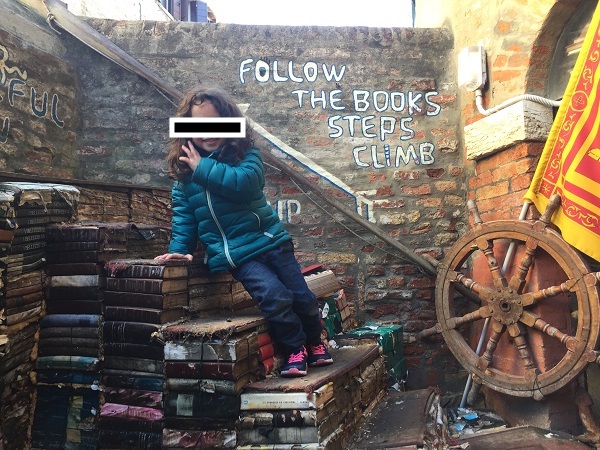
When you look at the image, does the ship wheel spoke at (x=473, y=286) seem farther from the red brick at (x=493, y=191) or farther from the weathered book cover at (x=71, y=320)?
the weathered book cover at (x=71, y=320)

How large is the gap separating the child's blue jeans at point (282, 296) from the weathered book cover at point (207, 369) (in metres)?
0.26

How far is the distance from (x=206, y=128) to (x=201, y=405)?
1.23 meters

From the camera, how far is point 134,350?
2070 millimetres

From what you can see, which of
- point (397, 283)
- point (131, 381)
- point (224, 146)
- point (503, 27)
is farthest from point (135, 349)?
point (503, 27)

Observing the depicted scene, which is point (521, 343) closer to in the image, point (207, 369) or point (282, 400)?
point (282, 400)

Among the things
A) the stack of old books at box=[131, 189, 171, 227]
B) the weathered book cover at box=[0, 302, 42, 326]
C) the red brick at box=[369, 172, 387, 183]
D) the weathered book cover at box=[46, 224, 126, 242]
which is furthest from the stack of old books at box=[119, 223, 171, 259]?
the red brick at box=[369, 172, 387, 183]

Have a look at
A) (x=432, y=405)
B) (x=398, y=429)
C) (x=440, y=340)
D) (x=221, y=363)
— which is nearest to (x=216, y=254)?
(x=221, y=363)

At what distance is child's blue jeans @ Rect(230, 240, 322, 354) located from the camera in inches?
82.5

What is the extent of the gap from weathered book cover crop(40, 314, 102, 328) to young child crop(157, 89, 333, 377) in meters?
0.41

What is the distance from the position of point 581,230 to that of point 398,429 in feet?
4.95

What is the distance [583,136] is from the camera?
261 centimetres

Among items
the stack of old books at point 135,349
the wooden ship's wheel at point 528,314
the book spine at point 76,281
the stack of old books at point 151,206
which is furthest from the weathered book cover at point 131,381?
the wooden ship's wheel at point 528,314

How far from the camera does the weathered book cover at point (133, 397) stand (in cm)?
201

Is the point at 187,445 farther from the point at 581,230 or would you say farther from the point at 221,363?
the point at 581,230
